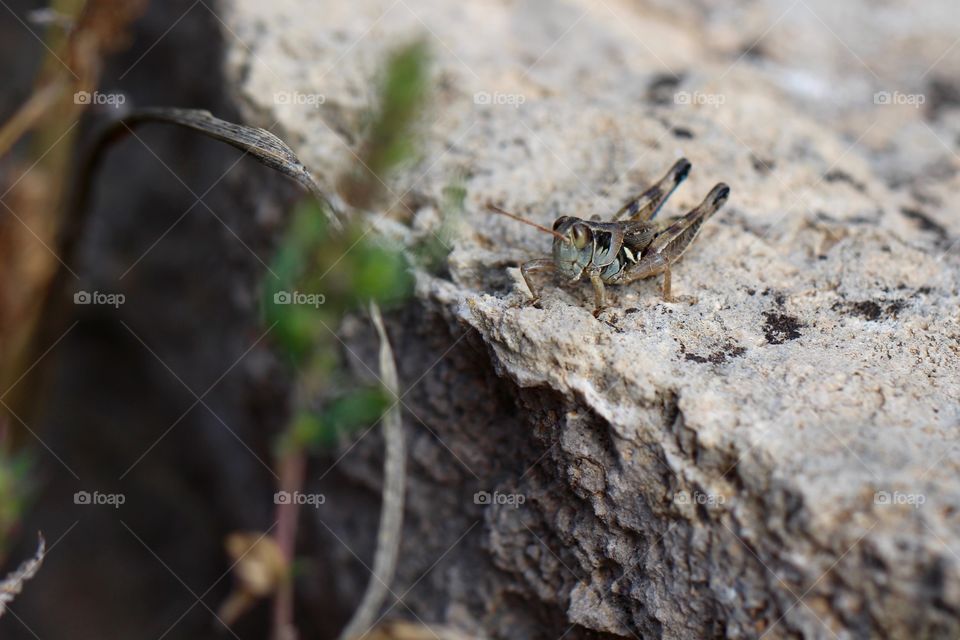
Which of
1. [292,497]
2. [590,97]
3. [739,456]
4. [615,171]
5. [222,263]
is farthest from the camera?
[222,263]

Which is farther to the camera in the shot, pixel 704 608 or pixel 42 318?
pixel 42 318

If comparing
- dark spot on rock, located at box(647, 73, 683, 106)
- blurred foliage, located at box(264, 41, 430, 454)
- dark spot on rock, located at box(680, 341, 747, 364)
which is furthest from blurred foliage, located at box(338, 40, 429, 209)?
dark spot on rock, located at box(647, 73, 683, 106)

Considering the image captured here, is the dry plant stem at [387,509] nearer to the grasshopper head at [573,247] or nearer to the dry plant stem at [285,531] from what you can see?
the dry plant stem at [285,531]

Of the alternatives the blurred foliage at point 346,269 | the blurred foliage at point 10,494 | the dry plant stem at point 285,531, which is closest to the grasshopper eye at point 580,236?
the blurred foliage at point 346,269

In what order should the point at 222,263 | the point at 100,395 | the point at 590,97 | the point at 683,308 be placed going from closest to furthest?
the point at 683,308 → the point at 590,97 → the point at 222,263 → the point at 100,395

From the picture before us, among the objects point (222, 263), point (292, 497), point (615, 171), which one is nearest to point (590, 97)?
point (615, 171)

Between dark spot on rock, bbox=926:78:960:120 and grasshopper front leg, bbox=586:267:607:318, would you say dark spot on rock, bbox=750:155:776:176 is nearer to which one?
grasshopper front leg, bbox=586:267:607:318

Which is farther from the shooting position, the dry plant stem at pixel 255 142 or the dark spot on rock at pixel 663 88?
the dark spot on rock at pixel 663 88

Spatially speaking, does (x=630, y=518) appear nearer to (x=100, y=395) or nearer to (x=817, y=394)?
(x=817, y=394)
